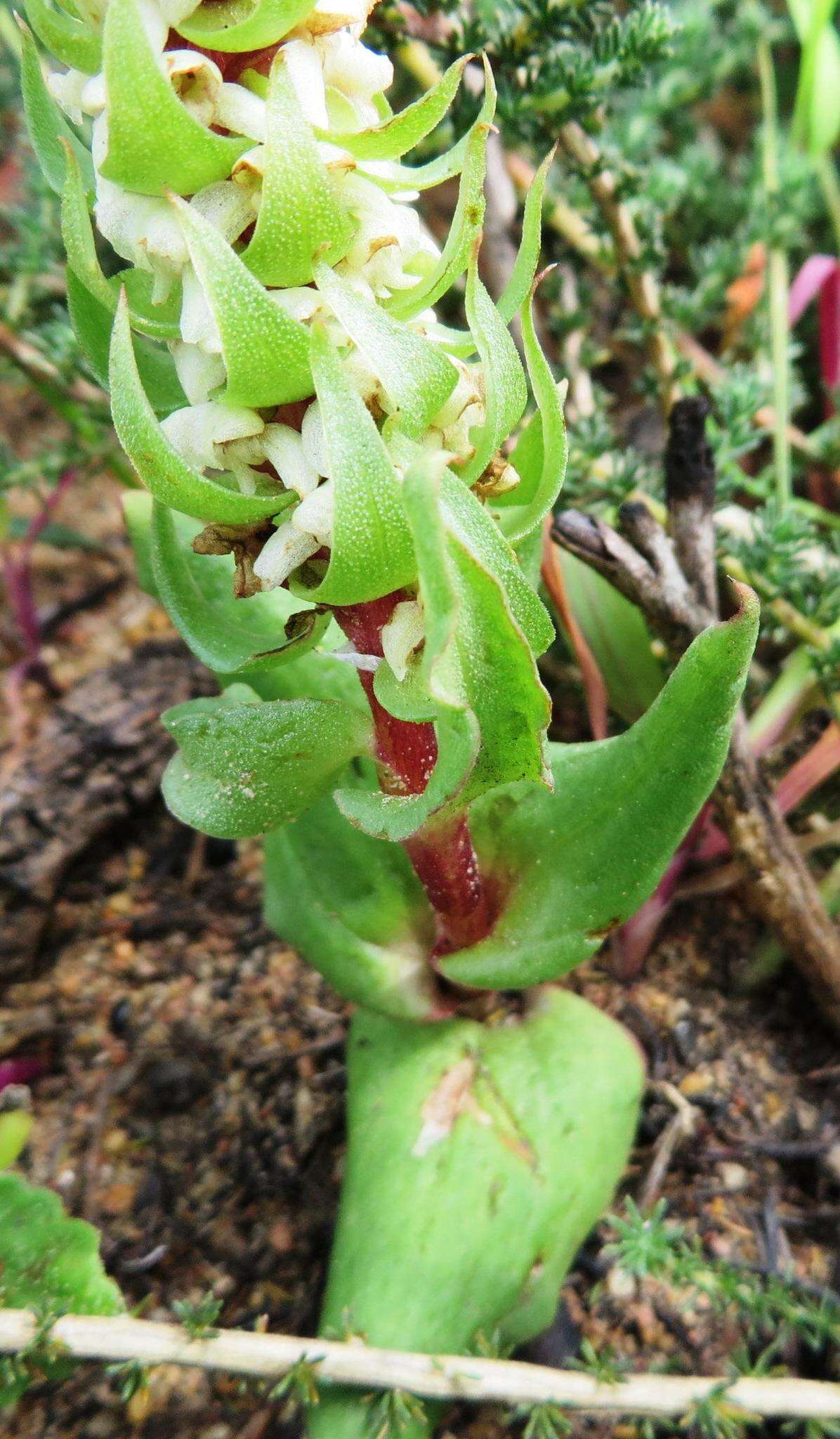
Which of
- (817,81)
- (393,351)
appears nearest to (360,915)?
(393,351)

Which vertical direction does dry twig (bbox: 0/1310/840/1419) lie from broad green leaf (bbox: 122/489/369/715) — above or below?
below

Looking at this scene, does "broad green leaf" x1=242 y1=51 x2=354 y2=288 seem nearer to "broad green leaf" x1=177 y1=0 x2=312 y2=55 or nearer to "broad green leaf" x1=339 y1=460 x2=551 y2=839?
"broad green leaf" x1=177 y1=0 x2=312 y2=55

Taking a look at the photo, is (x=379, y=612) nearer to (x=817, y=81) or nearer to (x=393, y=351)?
(x=393, y=351)

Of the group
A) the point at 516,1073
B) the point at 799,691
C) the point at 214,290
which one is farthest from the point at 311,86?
the point at 799,691

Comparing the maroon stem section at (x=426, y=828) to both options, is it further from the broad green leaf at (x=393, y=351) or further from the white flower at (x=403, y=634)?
the broad green leaf at (x=393, y=351)

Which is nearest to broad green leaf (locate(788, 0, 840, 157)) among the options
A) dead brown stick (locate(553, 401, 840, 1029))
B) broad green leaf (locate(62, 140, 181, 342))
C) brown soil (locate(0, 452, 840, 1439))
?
dead brown stick (locate(553, 401, 840, 1029))

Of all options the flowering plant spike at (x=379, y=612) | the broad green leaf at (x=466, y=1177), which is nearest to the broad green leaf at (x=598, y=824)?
the flowering plant spike at (x=379, y=612)
